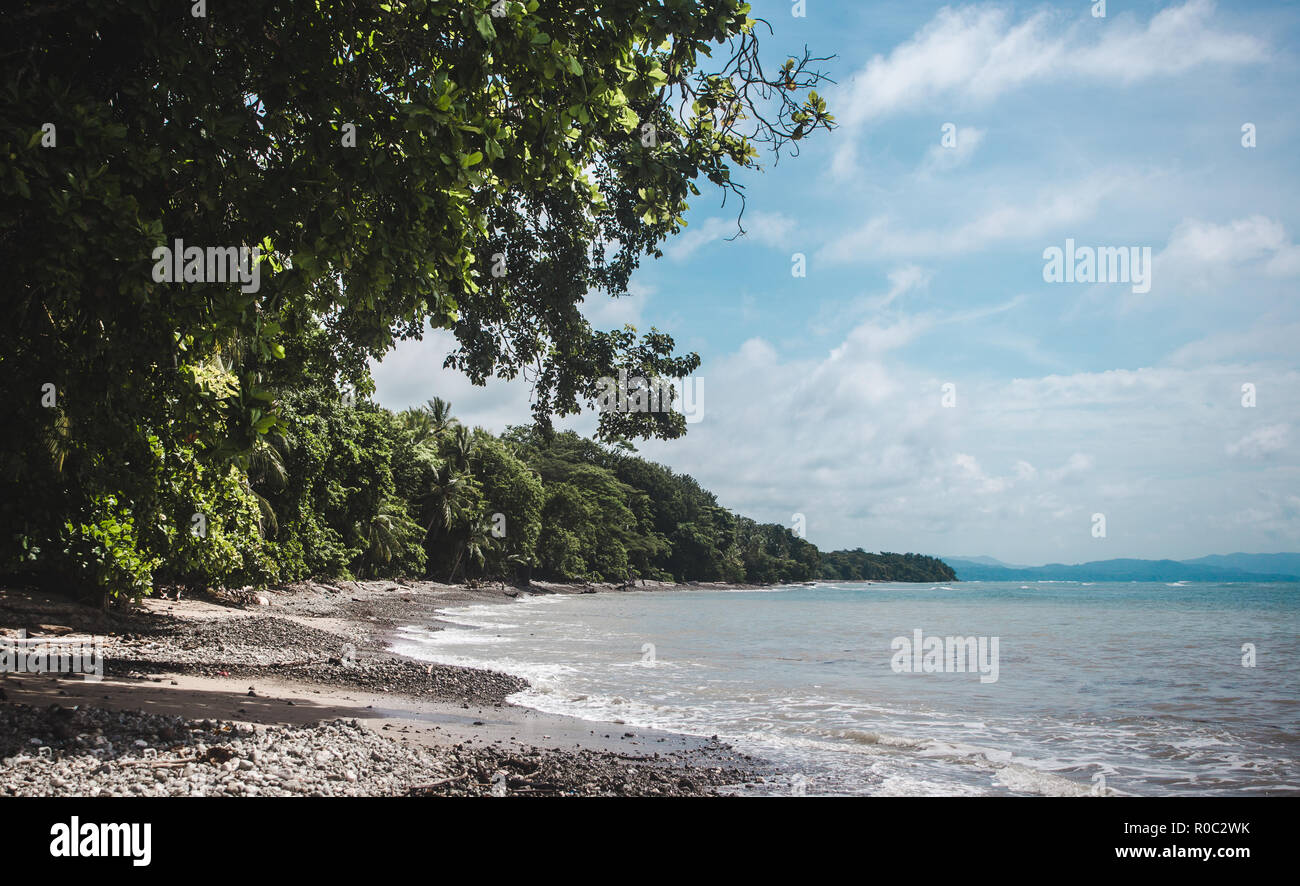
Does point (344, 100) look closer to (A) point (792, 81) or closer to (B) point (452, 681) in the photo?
(A) point (792, 81)

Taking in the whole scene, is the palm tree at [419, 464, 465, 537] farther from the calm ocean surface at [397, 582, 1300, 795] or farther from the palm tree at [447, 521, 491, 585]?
the calm ocean surface at [397, 582, 1300, 795]

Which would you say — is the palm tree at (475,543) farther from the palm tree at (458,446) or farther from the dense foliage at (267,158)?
the dense foliage at (267,158)

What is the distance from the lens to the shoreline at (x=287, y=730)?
4.61 m

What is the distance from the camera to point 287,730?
5.91 meters

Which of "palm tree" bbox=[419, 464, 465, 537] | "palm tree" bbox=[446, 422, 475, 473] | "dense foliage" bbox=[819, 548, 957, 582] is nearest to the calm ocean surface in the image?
"palm tree" bbox=[419, 464, 465, 537]

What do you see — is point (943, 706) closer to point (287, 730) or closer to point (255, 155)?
point (287, 730)

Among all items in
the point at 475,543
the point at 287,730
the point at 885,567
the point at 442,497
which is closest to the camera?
the point at 287,730

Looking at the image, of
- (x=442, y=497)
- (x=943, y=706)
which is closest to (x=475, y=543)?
(x=442, y=497)

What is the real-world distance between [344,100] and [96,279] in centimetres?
203

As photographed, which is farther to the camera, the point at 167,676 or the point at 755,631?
the point at 755,631

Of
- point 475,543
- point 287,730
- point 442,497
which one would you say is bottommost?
point 475,543

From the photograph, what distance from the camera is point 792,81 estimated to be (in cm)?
734
